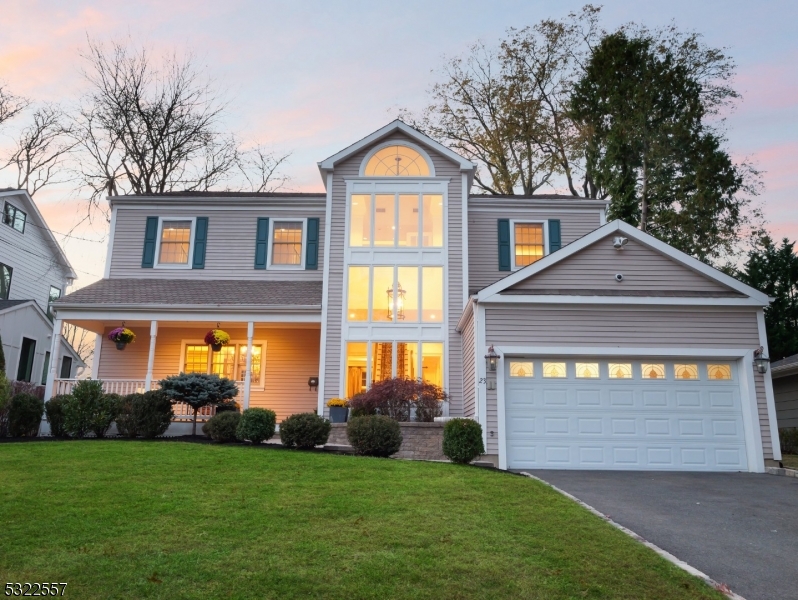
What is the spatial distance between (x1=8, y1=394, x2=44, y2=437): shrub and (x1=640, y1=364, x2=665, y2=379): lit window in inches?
492

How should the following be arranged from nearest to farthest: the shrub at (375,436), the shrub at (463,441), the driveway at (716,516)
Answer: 1. the driveway at (716,516)
2. the shrub at (463,441)
3. the shrub at (375,436)

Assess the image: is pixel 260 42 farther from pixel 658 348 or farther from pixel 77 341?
pixel 77 341

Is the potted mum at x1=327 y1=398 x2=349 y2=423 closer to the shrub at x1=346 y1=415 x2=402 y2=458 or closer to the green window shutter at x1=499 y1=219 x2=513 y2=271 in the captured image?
the shrub at x1=346 y1=415 x2=402 y2=458

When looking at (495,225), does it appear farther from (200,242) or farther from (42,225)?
(42,225)

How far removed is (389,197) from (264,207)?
12.9ft

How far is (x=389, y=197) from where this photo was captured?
16969mm

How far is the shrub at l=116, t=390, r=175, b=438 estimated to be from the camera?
12977 mm

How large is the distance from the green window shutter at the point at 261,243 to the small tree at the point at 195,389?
187 inches

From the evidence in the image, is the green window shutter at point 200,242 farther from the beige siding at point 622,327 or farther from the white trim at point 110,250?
the beige siding at point 622,327

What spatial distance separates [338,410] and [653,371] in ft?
22.7

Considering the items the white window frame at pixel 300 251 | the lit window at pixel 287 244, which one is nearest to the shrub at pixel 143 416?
the white window frame at pixel 300 251

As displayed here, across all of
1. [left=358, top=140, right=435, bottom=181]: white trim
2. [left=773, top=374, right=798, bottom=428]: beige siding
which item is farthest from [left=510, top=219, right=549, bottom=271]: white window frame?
[left=773, top=374, right=798, bottom=428]: beige siding

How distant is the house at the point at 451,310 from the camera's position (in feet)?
38.3

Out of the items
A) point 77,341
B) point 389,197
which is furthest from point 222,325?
point 77,341
